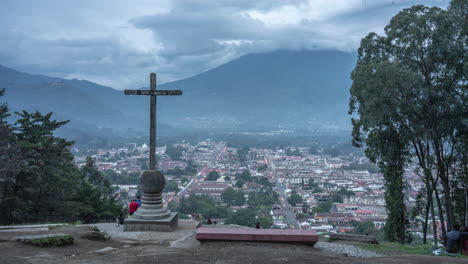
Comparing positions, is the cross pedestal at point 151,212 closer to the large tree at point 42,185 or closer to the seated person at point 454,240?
the large tree at point 42,185

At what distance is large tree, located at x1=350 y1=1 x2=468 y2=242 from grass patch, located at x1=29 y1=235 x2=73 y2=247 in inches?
335

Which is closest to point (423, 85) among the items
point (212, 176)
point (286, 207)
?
point (286, 207)

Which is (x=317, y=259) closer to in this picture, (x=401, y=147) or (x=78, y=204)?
(x=401, y=147)

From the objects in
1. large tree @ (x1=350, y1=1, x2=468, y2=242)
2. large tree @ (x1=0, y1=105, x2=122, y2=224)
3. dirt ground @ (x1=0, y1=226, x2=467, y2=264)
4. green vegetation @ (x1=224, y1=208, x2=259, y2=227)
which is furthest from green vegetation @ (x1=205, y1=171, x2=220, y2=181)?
dirt ground @ (x1=0, y1=226, x2=467, y2=264)

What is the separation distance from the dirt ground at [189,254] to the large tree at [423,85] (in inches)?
230

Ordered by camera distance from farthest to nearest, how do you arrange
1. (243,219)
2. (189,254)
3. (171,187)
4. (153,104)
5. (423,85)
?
(171,187) < (243,219) < (423,85) < (153,104) < (189,254)

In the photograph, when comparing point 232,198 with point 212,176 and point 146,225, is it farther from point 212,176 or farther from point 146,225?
point 146,225

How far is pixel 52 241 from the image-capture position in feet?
22.9

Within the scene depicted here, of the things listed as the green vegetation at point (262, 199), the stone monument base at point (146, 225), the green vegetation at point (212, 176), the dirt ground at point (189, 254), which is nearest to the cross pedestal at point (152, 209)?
the stone monument base at point (146, 225)

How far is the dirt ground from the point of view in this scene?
5797 mm

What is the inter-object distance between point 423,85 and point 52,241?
10.1m

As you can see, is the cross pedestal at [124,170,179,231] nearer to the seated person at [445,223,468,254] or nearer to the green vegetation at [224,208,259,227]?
the seated person at [445,223,468,254]

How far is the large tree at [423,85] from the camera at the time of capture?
10750 millimetres

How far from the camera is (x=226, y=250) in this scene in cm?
650
